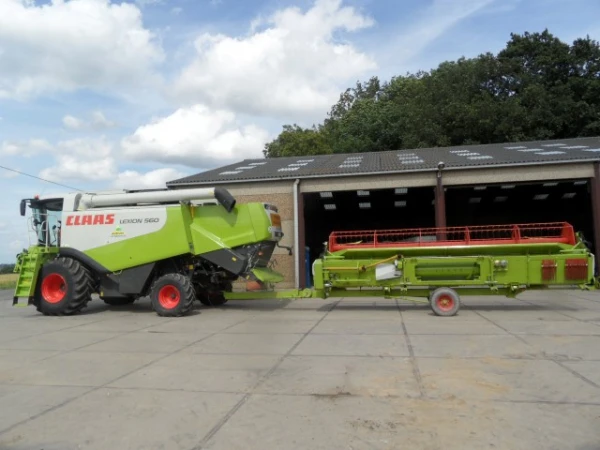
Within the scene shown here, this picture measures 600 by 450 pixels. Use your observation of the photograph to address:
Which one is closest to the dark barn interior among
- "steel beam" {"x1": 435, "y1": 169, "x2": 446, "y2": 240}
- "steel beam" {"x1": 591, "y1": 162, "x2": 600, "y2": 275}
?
"steel beam" {"x1": 435, "y1": 169, "x2": 446, "y2": 240}

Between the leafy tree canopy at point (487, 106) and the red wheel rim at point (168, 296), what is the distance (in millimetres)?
33583

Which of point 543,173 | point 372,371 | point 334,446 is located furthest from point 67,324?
point 543,173

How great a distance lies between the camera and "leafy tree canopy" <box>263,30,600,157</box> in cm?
3978

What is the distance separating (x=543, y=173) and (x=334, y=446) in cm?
1721

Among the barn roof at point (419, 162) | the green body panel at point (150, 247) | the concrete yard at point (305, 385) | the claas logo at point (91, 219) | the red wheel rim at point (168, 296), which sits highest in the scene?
the barn roof at point (419, 162)

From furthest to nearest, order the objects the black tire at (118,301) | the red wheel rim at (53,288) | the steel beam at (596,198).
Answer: the steel beam at (596,198), the black tire at (118,301), the red wheel rim at (53,288)

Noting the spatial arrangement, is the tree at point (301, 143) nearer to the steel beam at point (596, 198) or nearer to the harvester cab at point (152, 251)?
the steel beam at point (596, 198)

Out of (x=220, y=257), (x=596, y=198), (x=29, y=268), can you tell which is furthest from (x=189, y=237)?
(x=596, y=198)

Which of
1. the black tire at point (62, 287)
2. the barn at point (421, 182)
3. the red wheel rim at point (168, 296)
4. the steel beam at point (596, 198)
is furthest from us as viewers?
the barn at point (421, 182)

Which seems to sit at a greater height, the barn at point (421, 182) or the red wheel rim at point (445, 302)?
the barn at point (421, 182)

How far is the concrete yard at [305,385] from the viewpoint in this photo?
4.19 metres

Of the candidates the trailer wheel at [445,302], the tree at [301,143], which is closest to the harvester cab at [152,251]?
the trailer wheel at [445,302]

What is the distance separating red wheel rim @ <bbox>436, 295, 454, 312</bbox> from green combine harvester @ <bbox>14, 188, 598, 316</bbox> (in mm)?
25

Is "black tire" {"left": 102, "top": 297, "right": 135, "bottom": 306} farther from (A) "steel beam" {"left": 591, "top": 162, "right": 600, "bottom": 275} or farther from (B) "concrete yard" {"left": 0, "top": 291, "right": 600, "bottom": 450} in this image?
(A) "steel beam" {"left": 591, "top": 162, "right": 600, "bottom": 275}
